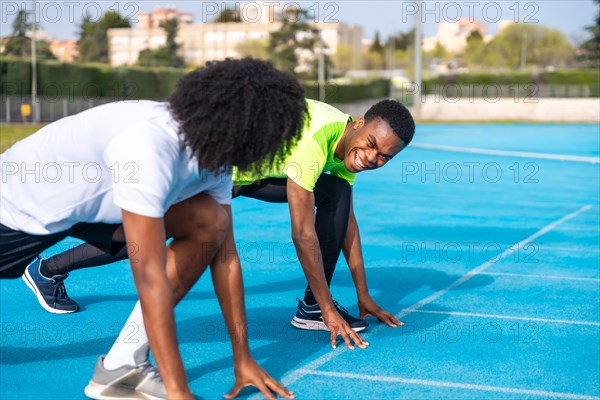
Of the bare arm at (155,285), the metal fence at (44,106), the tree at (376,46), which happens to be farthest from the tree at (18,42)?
the tree at (376,46)

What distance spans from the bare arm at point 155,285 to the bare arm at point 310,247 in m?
1.52

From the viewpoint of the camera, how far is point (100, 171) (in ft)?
11.9

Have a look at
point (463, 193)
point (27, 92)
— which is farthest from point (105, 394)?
point (27, 92)

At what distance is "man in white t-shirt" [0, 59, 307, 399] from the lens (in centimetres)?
341

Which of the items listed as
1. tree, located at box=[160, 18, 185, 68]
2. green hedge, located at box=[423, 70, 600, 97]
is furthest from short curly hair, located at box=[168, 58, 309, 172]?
tree, located at box=[160, 18, 185, 68]

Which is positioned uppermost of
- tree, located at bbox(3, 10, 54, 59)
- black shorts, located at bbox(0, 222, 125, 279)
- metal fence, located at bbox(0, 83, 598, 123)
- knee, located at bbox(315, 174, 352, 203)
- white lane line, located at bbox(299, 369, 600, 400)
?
tree, located at bbox(3, 10, 54, 59)

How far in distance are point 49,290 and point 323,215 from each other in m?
1.92

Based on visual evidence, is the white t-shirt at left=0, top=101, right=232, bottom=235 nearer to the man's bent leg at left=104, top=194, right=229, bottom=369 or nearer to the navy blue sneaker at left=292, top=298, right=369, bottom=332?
the man's bent leg at left=104, top=194, right=229, bottom=369

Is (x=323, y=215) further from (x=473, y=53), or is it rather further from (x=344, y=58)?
(x=473, y=53)

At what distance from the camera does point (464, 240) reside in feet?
31.9

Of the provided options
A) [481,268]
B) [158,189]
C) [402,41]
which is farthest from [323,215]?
[402,41]

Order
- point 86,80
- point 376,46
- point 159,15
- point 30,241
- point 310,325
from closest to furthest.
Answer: point 30,241, point 310,325, point 86,80, point 159,15, point 376,46

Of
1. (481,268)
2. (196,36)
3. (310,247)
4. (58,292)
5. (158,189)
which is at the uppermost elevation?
(196,36)

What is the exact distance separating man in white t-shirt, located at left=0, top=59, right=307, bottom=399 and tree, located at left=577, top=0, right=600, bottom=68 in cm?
7688
